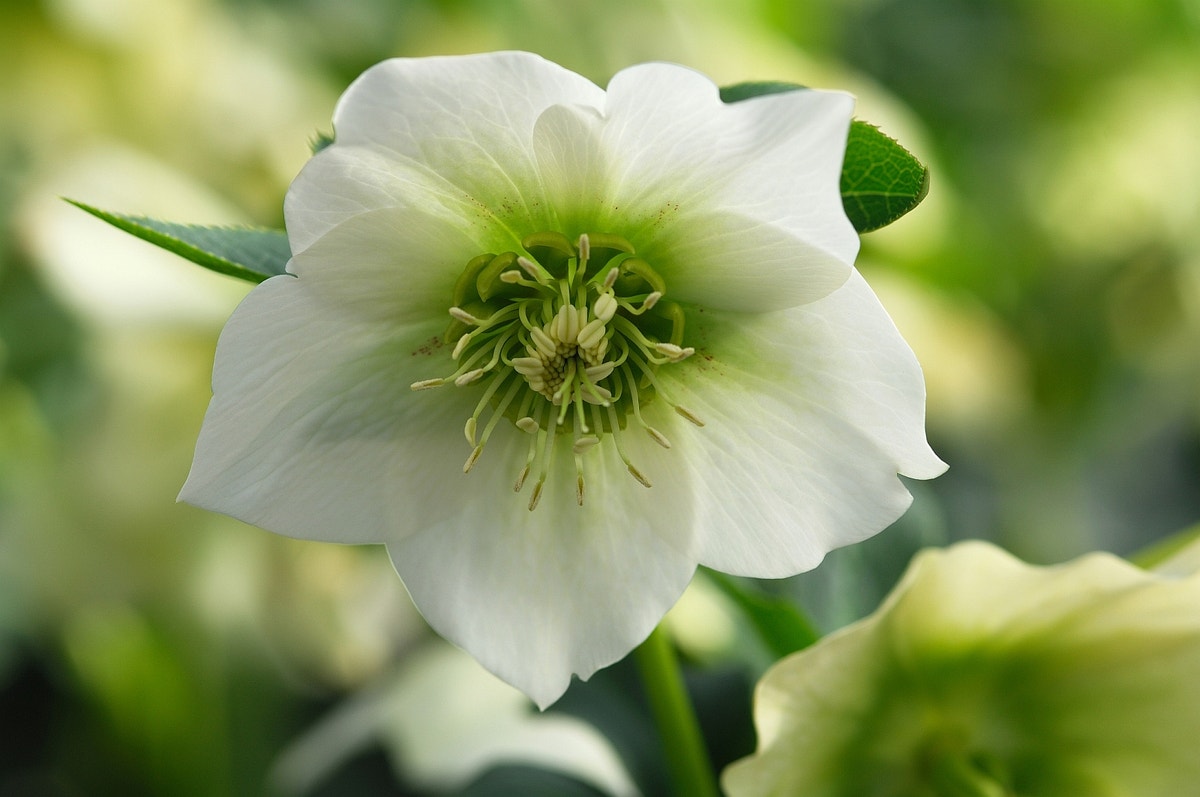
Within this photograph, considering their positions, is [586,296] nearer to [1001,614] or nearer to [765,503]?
[765,503]

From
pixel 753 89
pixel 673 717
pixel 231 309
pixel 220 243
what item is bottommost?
pixel 231 309

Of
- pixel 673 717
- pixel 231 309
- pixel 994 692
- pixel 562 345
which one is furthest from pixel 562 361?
→ pixel 231 309

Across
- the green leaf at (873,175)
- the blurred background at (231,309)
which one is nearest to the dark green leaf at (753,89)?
the green leaf at (873,175)

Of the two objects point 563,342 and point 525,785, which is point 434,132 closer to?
point 563,342

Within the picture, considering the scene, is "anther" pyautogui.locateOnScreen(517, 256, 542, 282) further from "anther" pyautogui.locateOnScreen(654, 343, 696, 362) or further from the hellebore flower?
the hellebore flower

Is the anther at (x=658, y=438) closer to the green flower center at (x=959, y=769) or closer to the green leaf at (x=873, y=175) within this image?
the green leaf at (x=873, y=175)

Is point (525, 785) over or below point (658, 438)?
below
